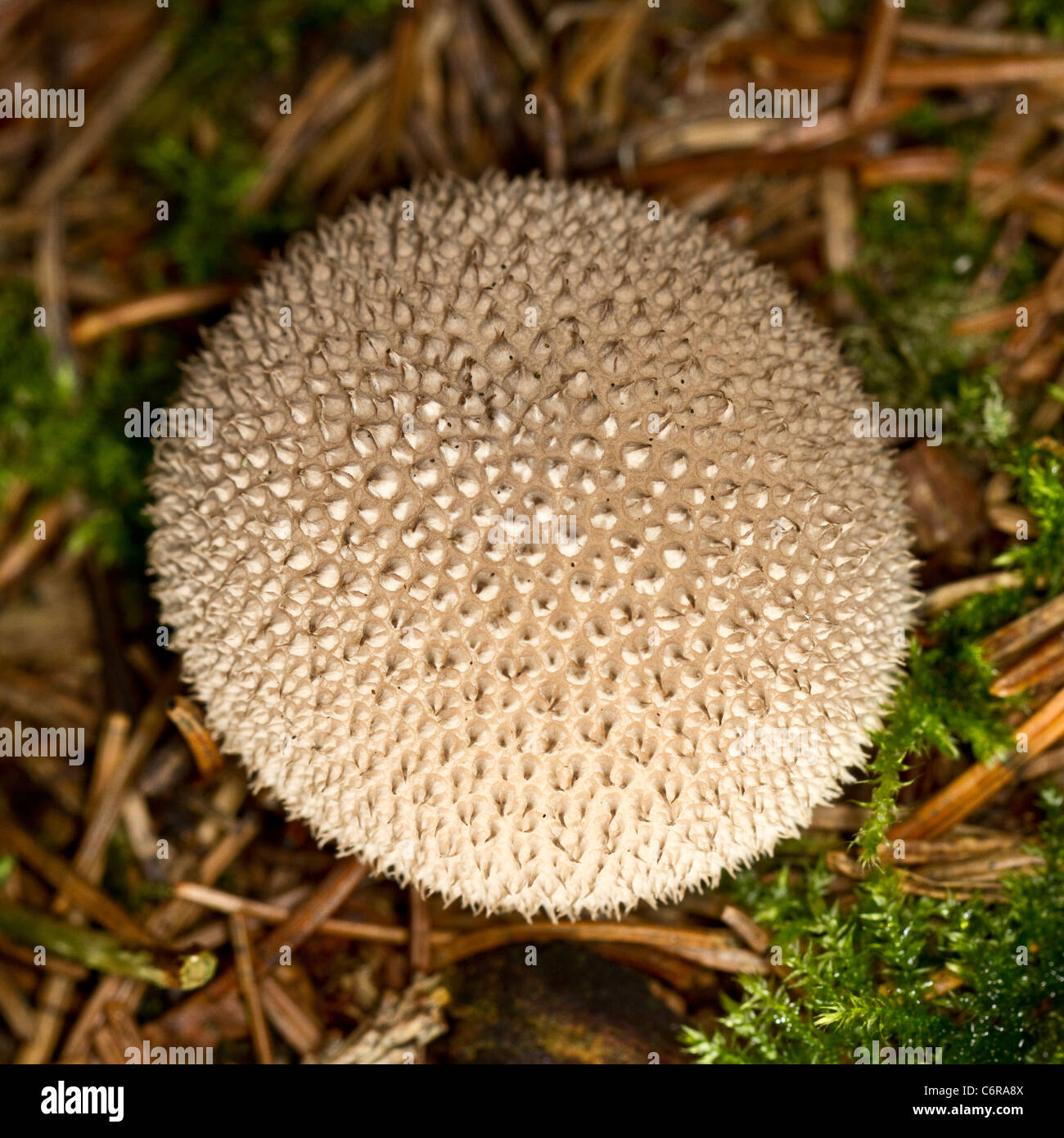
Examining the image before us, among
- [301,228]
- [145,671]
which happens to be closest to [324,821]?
[145,671]

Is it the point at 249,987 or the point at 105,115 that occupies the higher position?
the point at 105,115

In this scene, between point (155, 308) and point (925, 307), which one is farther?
point (155, 308)

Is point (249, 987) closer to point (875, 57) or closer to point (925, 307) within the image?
point (925, 307)

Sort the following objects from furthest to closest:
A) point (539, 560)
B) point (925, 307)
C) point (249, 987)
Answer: point (925, 307) < point (249, 987) < point (539, 560)

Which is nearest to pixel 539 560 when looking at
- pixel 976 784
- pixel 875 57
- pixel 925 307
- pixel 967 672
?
pixel 967 672

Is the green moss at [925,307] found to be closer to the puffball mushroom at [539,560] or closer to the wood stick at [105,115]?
the puffball mushroom at [539,560]
